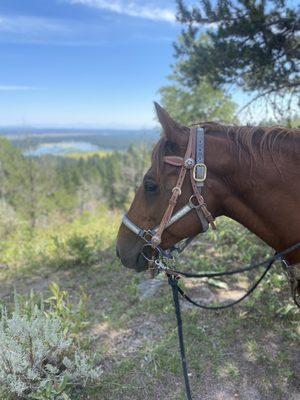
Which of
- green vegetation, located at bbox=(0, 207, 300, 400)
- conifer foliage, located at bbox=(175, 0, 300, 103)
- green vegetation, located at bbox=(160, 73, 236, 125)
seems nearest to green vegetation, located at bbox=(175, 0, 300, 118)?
conifer foliage, located at bbox=(175, 0, 300, 103)

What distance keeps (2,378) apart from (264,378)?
2275 millimetres

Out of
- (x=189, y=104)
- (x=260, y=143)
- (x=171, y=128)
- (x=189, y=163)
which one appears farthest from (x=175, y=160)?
(x=189, y=104)

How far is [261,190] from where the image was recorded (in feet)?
7.00

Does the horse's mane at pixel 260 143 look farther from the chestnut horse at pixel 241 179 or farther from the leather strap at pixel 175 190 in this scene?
the leather strap at pixel 175 190

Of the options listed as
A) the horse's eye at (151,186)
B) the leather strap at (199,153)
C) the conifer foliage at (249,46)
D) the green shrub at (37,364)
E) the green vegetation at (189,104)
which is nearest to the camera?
the leather strap at (199,153)

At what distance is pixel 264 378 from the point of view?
3.10m

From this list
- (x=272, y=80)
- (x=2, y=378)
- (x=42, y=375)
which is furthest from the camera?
(x=272, y=80)

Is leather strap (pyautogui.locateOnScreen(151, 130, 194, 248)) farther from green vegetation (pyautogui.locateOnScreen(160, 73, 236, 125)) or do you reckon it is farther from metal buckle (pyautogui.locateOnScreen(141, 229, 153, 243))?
green vegetation (pyautogui.locateOnScreen(160, 73, 236, 125))

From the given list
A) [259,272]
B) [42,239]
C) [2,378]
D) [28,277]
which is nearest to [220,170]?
[2,378]

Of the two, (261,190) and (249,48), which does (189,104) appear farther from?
(261,190)

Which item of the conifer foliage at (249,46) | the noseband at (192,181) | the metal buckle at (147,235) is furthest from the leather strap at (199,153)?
the conifer foliage at (249,46)

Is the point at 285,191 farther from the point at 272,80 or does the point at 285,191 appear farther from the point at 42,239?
the point at 42,239

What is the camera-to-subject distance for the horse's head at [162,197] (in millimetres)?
2115

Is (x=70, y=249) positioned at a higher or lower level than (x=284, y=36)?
lower
